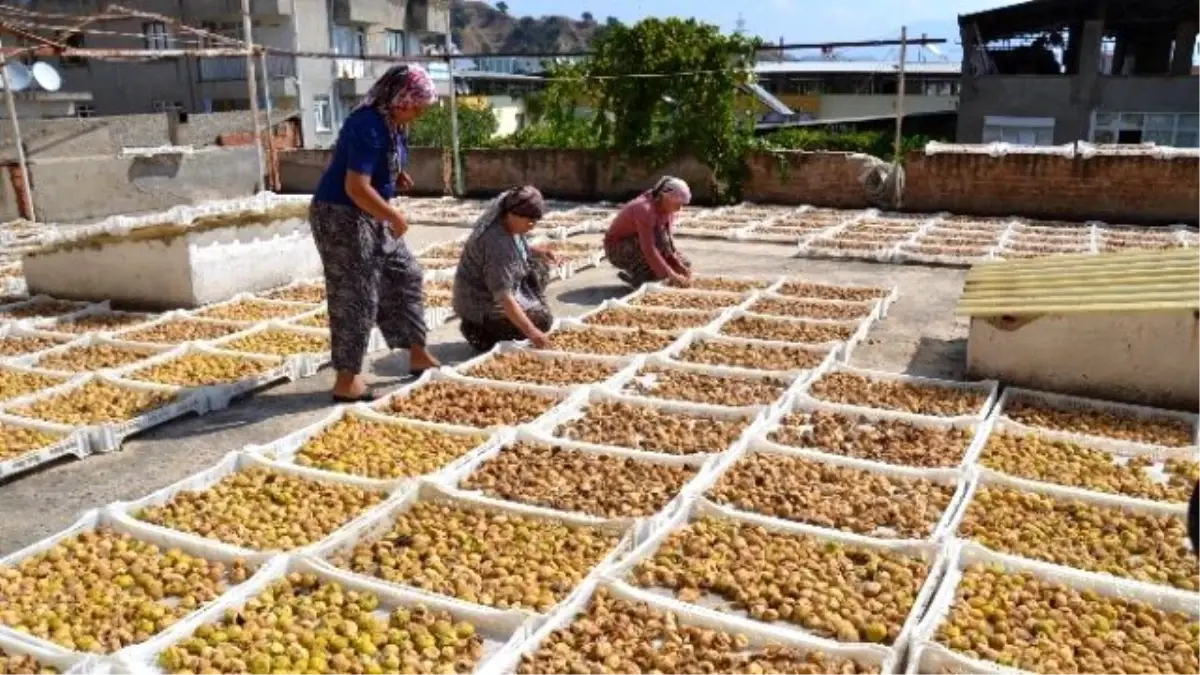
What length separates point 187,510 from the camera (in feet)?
10.0

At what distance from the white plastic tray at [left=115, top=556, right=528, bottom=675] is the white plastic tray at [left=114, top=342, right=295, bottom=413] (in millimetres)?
1682

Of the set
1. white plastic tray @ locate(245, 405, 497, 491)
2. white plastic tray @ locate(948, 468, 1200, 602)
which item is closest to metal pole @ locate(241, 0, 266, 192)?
white plastic tray @ locate(245, 405, 497, 491)

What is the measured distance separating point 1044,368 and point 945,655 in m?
2.27

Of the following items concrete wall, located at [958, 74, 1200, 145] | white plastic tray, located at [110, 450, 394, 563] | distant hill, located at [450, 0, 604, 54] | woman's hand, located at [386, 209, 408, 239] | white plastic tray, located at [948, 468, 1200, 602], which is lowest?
white plastic tray, located at [948, 468, 1200, 602]

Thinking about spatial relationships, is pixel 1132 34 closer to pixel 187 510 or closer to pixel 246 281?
pixel 246 281

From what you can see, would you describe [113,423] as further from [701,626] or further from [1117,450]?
[1117,450]

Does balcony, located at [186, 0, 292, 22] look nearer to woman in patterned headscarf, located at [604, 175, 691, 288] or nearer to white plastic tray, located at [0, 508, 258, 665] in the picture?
woman in patterned headscarf, located at [604, 175, 691, 288]

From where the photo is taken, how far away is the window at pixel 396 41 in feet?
97.5

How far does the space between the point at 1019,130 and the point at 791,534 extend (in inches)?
768

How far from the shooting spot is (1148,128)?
19.6 m

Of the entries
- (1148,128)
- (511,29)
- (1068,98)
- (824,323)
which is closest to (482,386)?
(824,323)

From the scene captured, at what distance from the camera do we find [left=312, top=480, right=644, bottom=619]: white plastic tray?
273cm

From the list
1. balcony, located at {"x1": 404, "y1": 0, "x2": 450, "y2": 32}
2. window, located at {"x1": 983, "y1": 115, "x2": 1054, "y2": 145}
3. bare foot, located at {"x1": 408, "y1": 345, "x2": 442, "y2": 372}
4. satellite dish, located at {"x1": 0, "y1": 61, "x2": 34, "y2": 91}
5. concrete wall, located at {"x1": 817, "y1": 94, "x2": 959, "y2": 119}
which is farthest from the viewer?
balcony, located at {"x1": 404, "y1": 0, "x2": 450, "y2": 32}

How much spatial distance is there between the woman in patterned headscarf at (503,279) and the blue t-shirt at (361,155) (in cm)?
65
